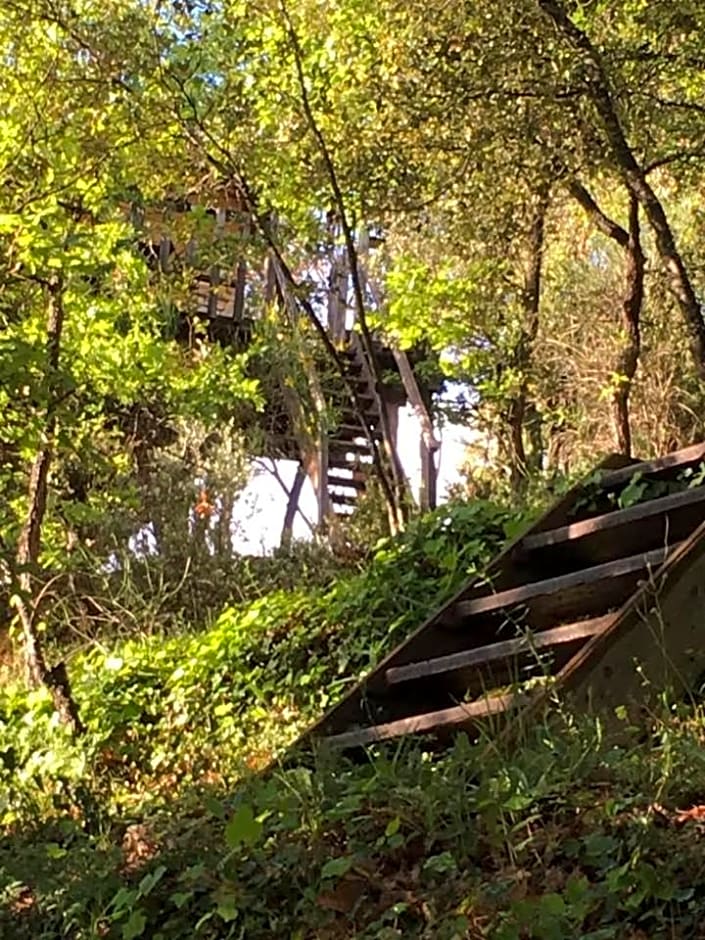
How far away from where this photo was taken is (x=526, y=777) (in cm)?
287

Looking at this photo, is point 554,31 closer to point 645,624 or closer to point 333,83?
point 333,83

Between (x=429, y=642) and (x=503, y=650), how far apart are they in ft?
1.77

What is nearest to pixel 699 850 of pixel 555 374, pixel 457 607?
pixel 457 607

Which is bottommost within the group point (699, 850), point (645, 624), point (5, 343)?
point (699, 850)

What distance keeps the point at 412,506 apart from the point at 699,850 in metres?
6.48

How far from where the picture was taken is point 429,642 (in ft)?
14.3

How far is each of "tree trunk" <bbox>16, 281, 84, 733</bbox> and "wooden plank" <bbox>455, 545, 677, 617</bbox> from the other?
1903 mm

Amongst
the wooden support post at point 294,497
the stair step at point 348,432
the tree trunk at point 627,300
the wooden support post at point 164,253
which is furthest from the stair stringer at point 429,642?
the stair step at point 348,432

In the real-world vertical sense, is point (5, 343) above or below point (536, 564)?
above

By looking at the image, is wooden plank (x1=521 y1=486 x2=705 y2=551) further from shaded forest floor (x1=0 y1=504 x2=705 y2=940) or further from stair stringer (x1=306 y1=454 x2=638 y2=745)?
shaded forest floor (x1=0 y1=504 x2=705 y2=940)

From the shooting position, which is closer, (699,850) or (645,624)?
(699,850)

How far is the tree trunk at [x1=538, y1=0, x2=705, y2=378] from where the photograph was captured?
6336 millimetres

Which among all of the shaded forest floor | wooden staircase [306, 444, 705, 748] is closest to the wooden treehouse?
wooden staircase [306, 444, 705, 748]

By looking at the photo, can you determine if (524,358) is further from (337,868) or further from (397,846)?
(337,868)
